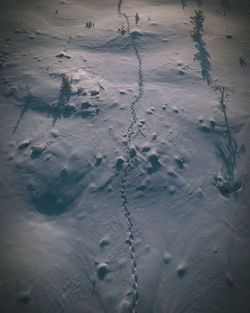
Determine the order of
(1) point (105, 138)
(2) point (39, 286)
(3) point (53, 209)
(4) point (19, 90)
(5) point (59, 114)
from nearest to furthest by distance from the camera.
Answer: (2) point (39, 286), (3) point (53, 209), (1) point (105, 138), (5) point (59, 114), (4) point (19, 90)

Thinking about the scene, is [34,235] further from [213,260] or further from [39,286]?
[213,260]

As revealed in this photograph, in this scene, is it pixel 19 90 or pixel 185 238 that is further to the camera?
pixel 19 90

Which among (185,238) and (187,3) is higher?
(187,3)

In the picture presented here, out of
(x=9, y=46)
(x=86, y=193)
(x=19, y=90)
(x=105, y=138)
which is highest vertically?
(x=9, y=46)

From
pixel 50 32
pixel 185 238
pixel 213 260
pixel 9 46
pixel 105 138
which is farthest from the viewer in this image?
pixel 50 32

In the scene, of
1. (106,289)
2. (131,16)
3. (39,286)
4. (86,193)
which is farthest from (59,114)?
(131,16)

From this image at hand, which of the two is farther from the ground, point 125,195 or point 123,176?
point 123,176

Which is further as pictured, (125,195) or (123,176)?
(123,176)

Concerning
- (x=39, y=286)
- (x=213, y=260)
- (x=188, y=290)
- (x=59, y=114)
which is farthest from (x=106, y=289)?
(x=59, y=114)
